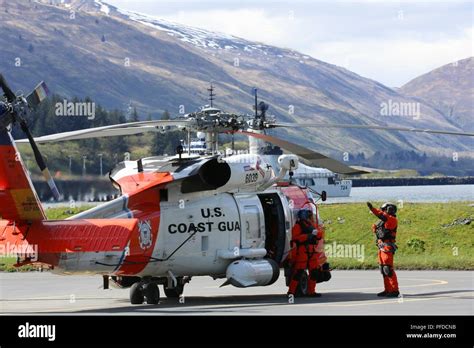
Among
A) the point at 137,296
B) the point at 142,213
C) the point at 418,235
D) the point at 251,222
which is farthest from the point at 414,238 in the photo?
the point at 142,213

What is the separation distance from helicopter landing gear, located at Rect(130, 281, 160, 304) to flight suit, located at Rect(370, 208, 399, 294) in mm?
5021

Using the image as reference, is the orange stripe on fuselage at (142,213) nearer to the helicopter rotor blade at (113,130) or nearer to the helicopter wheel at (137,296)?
the helicopter wheel at (137,296)

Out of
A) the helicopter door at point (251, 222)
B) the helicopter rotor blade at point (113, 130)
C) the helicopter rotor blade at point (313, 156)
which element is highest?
the helicopter rotor blade at point (113, 130)

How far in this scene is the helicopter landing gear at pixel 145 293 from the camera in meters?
23.9

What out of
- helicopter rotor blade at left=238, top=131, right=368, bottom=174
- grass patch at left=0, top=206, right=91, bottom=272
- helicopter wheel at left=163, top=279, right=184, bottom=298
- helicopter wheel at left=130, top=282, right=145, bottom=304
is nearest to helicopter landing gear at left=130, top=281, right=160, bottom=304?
helicopter wheel at left=130, top=282, right=145, bottom=304

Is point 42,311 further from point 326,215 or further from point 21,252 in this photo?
point 326,215

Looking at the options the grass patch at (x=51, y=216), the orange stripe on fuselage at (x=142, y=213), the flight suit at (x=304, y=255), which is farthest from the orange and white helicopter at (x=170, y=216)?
the grass patch at (x=51, y=216)

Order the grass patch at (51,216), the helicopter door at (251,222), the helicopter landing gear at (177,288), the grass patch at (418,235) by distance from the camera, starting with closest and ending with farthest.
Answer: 1. the helicopter landing gear at (177,288)
2. the helicopter door at (251,222)
3. the grass patch at (418,235)
4. the grass patch at (51,216)

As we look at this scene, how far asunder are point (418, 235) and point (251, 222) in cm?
1461

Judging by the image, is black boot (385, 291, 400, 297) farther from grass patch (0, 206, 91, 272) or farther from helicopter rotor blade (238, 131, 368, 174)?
grass patch (0, 206, 91, 272)

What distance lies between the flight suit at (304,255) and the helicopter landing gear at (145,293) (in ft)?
10.2

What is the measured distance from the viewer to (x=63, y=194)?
93.4 ft

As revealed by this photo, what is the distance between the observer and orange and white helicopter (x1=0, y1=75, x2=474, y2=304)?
2175cm
